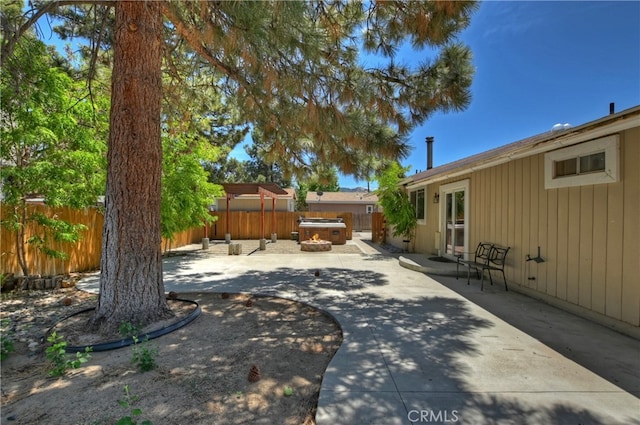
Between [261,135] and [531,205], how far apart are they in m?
5.61

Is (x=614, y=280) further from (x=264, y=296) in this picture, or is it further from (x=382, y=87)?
(x=264, y=296)

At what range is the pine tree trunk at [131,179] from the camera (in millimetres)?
3760

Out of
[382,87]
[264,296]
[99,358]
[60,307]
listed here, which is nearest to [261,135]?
[382,87]

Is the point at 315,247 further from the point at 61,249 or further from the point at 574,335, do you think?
the point at 574,335

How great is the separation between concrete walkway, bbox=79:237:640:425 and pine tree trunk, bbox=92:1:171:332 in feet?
7.40

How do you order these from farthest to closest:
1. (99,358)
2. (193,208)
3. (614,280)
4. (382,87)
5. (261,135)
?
(193,208)
(261,135)
(382,87)
(614,280)
(99,358)

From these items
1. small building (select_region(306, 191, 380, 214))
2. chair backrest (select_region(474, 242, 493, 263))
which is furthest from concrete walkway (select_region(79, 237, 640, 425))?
small building (select_region(306, 191, 380, 214))

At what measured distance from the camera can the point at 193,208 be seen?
32.1ft

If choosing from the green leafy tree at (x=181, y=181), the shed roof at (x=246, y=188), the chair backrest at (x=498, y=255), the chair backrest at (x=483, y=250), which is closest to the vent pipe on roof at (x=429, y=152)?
the shed roof at (x=246, y=188)

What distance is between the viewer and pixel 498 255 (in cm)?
632

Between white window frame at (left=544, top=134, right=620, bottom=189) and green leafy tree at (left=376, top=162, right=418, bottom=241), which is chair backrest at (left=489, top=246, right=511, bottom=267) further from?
green leafy tree at (left=376, top=162, right=418, bottom=241)

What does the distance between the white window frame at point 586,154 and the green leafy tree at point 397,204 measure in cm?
647

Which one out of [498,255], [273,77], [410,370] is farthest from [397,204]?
[410,370]

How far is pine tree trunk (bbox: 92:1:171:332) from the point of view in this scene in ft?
12.3
